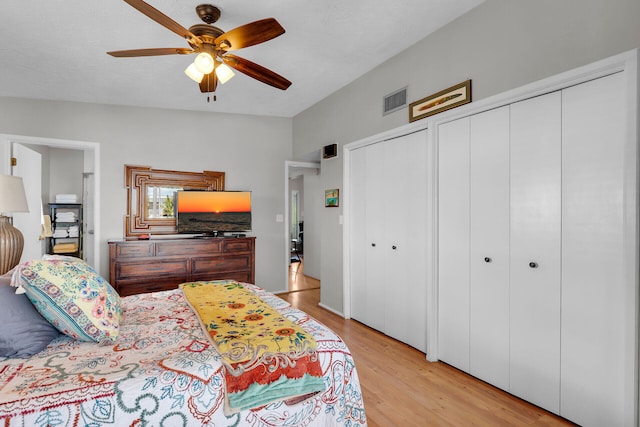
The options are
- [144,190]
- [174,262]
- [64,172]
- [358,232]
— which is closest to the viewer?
[358,232]

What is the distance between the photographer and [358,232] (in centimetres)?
384

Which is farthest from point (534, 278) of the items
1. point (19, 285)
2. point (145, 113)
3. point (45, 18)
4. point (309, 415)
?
point (145, 113)

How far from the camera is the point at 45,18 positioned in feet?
8.10

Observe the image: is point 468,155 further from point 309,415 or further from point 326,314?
point 326,314

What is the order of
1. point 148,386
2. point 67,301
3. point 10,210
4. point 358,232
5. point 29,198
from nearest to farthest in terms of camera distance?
point 148,386 → point 67,301 → point 10,210 → point 358,232 → point 29,198

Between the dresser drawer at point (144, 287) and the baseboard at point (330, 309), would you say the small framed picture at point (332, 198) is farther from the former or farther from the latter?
the dresser drawer at point (144, 287)

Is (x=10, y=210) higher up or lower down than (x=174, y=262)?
higher up

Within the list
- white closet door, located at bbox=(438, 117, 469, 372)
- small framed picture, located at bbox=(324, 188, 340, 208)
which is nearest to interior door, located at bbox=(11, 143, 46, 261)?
small framed picture, located at bbox=(324, 188, 340, 208)

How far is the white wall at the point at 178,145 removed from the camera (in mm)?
4109

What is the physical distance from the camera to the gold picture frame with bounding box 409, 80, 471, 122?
253 centimetres

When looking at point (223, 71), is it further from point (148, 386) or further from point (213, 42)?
point (148, 386)

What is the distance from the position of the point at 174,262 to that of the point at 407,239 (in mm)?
2789

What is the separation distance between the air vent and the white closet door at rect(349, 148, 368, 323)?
550 millimetres

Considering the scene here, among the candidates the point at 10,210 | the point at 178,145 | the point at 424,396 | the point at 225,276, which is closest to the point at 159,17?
the point at 10,210
